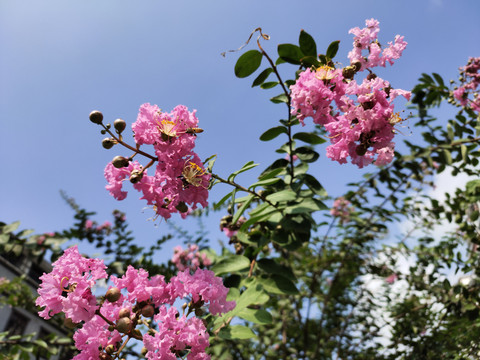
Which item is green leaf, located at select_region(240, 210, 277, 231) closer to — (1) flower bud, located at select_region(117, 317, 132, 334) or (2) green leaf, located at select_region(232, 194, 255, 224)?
(2) green leaf, located at select_region(232, 194, 255, 224)

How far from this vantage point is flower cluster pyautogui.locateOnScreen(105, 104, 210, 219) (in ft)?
4.43

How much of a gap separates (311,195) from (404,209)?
166cm

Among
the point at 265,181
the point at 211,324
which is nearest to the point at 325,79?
the point at 265,181

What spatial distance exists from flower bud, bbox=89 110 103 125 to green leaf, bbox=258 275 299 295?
947 mm

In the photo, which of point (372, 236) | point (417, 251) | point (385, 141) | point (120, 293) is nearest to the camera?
point (120, 293)

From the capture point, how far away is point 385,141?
136 cm

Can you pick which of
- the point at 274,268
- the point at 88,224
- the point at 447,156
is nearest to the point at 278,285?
the point at 274,268

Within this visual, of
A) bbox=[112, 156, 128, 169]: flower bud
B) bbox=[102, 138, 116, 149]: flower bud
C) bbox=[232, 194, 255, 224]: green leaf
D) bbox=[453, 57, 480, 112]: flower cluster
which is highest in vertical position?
bbox=[453, 57, 480, 112]: flower cluster

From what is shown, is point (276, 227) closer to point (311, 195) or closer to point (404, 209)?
point (311, 195)

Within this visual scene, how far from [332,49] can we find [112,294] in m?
1.23

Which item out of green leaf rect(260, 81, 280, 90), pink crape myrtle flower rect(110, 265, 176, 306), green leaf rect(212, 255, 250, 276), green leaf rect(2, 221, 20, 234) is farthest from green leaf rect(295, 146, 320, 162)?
green leaf rect(2, 221, 20, 234)

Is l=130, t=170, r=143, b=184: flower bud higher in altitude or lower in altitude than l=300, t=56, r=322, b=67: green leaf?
lower

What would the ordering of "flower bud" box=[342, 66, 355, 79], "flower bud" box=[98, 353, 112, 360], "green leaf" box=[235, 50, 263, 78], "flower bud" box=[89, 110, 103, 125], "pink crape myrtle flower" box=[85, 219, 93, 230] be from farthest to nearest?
"pink crape myrtle flower" box=[85, 219, 93, 230] → "green leaf" box=[235, 50, 263, 78] → "flower bud" box=[342, 66, 355, 79] → "flower bud" box=[89, 110, 103, 125] → "flower bud" box=[98, 353, 112, 360]

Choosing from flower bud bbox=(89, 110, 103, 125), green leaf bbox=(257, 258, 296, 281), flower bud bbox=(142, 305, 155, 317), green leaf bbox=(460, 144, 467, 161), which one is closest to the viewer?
flower bud bbox=(142, 305, 155, 317)
